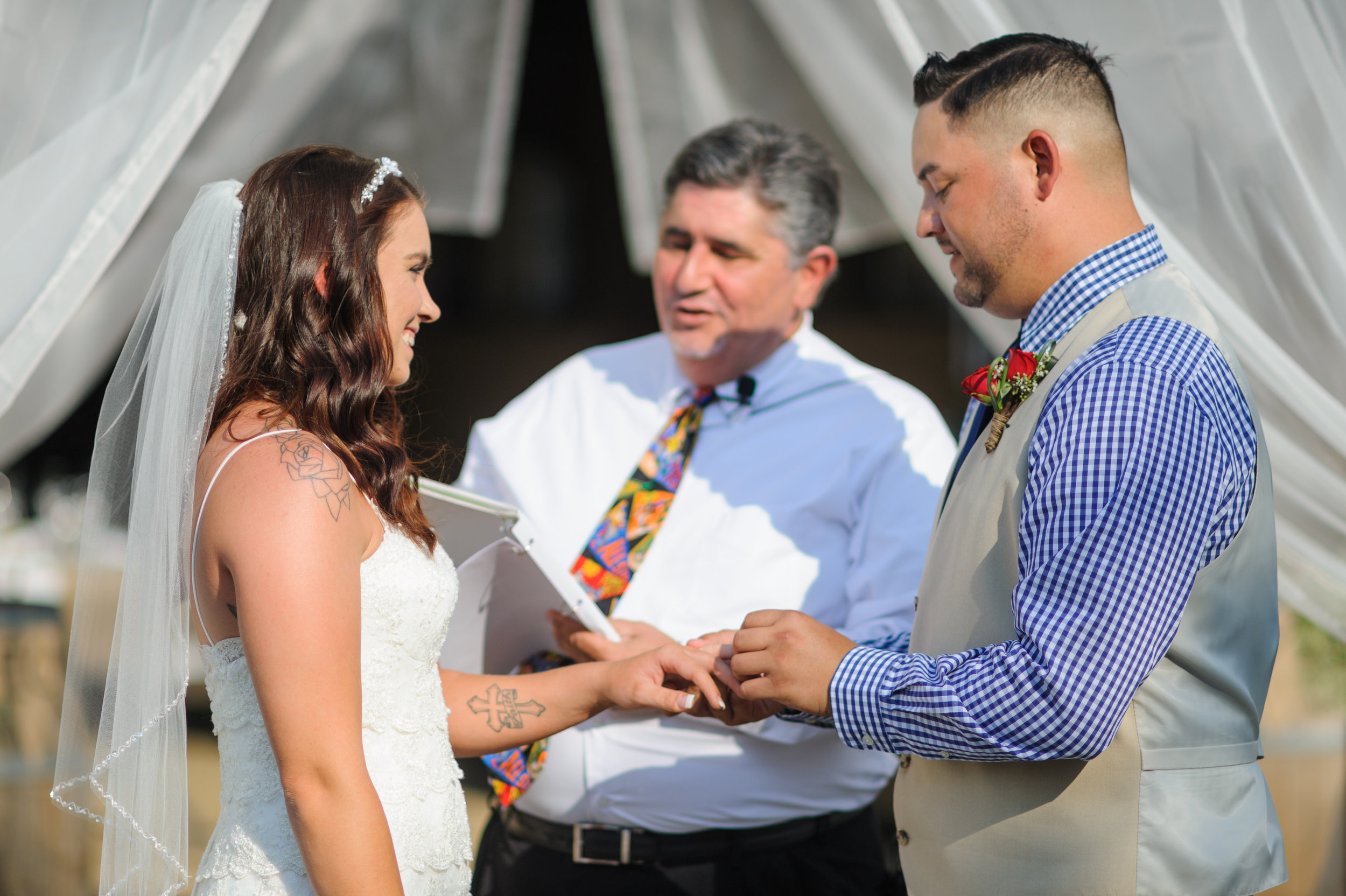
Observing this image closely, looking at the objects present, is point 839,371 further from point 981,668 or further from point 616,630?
point 981,668

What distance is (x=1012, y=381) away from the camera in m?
1.76

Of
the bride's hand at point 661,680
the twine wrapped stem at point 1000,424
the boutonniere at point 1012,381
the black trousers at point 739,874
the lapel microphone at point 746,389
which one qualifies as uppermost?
the lapel microphone at point 746,389

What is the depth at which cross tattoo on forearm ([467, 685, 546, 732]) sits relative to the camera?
2.15m

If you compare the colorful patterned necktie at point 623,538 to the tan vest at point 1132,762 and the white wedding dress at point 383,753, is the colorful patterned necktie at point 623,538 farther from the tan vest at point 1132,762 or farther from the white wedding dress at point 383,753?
the tan vest at point 1132,762

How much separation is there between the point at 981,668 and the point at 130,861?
1.31 m

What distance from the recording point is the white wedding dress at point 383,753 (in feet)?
5.29

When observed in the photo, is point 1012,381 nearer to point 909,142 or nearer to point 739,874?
point 909,142

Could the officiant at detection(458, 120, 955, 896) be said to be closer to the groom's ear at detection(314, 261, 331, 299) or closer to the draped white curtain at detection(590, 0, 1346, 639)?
the draped white curtain at detection(590, 0, 1346, 639)

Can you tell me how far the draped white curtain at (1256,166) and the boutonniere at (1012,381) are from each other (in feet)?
1.87

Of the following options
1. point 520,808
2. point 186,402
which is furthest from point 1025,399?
point 520,808

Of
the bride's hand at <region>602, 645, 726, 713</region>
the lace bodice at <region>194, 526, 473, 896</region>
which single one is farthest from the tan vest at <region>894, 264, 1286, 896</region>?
the lace bodice at <region>194, 526, 473, 896</region>

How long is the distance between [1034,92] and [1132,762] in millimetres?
1051

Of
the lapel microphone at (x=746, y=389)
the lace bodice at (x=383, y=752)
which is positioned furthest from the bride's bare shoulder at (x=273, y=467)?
the lapel microphone at (x=746, y=389)

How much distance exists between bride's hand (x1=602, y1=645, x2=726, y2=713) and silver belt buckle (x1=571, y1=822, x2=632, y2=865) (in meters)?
0.45
